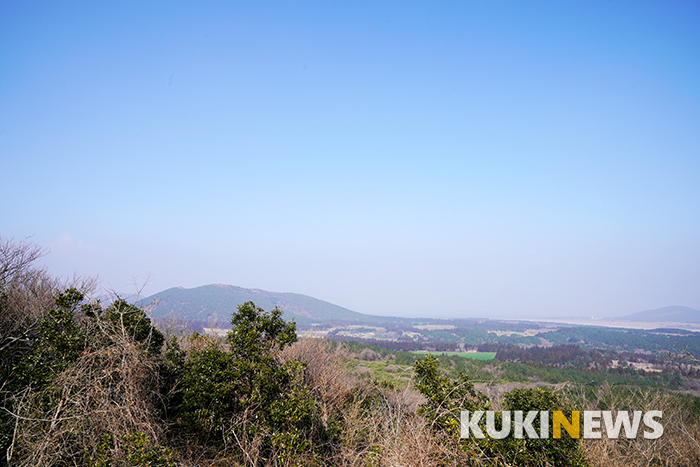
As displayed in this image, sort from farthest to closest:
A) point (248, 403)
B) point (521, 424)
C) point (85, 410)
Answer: point (248, 403)
point (521, 424)
point (85, 410)

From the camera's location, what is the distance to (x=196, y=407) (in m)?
8.12

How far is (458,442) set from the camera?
627 centimetres

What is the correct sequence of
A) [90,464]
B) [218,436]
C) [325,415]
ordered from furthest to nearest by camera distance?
[325,415]
[218,436]
[90,464]

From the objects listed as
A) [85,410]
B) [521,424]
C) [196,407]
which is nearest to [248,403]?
[196,407]

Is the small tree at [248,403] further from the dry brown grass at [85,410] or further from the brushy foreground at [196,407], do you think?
the dry brown grass at [85,410]

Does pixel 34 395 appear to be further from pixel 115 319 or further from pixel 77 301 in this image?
pixel 77 301

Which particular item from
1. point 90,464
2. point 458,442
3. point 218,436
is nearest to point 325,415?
point 218,436

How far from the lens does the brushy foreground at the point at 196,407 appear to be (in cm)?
600

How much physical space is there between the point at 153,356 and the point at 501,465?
25.8ft

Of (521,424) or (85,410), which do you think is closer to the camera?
(85,410)

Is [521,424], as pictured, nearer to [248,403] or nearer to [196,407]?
[248,403]

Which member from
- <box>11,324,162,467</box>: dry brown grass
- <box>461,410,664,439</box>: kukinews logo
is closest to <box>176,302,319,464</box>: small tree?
<box>11,324,162,467</box>: dry brown grass

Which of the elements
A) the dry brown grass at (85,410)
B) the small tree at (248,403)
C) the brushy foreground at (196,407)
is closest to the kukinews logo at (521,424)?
the brushy foreground at (196,407)

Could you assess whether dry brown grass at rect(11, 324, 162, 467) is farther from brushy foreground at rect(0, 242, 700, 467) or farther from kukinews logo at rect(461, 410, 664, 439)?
kukinews logo at rect(461, 410, 664, 439)
